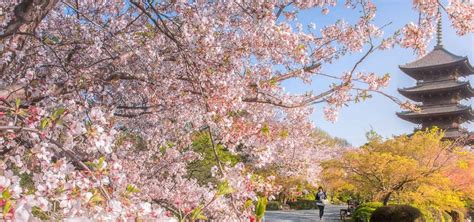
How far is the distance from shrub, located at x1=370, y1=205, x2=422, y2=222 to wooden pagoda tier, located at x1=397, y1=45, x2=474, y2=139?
→ 20.9 meters

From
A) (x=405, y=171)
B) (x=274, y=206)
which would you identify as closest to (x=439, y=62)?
(x=274, y=206)

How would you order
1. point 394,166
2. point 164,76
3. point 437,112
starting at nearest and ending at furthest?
point 164,76, point 394,166, point 437,112

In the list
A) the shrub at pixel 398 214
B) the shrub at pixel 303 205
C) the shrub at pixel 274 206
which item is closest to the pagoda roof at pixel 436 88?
the shrub at pixel 303 205

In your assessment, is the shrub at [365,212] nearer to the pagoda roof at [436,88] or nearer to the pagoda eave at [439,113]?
the pagoda eave at [439,113]

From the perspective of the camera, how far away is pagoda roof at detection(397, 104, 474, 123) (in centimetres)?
3450

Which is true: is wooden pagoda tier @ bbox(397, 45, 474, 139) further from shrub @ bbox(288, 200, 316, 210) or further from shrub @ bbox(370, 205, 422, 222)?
shrub @ bbox(370, 205, 422, 222)

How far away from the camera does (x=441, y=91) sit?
118ft

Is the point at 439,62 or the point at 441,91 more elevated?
the point at 439,62

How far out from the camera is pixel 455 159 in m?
15.8

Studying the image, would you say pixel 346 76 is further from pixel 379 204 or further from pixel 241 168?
pixel 379 204

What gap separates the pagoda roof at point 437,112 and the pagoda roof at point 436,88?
129 centimetres

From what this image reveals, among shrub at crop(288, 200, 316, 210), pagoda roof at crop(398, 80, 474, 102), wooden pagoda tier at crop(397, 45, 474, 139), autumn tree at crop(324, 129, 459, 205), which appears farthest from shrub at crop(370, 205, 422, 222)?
pagoda roof at crop(398, 80, 474, 102)

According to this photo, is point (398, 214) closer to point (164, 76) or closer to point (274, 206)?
point (164, 76)

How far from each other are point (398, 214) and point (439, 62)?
80.7 feet
